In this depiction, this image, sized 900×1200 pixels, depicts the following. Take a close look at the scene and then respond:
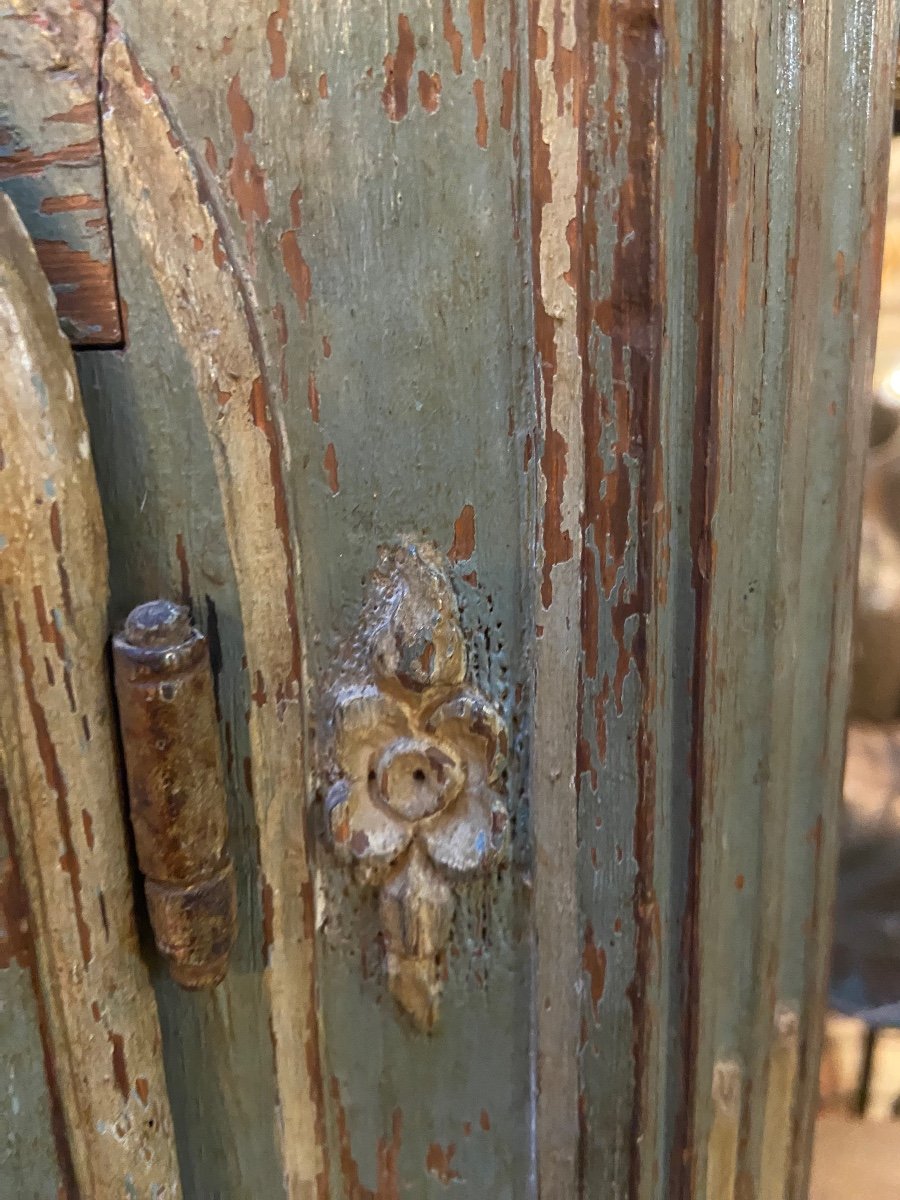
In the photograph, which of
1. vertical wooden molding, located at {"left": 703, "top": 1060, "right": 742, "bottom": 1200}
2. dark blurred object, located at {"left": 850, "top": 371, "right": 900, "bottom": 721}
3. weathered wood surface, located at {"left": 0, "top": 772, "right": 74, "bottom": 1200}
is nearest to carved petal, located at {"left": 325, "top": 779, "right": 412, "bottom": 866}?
weathered wood surface, located at {"left": 0, "top": 772, "right": 74, "bottom": 1200}

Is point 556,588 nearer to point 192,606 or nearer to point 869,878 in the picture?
point 192,606

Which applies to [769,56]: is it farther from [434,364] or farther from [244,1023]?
[244,1023]

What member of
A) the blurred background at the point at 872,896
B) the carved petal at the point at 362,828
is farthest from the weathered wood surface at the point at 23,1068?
the blurred background at the point at 872,896

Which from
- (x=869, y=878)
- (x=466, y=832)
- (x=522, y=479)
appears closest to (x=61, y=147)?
(x=522, y=479)

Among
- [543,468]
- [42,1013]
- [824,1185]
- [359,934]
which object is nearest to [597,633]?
[543,468]

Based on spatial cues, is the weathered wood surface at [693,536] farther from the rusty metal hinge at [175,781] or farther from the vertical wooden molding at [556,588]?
the rusty metal hinge at [175,781]

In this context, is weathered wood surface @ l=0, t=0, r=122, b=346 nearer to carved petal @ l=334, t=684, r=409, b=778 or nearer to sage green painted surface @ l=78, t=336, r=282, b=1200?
sage green painted surface @ l=78, t=336, r=282, b=1200
